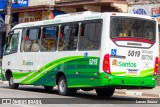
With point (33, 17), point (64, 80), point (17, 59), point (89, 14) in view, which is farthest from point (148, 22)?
point (33, 17)

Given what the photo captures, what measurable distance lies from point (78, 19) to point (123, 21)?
6.89 ft

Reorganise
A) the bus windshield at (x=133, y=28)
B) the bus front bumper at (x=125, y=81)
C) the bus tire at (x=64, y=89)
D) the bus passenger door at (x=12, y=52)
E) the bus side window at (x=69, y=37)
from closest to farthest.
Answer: the bus front bumper at (x=125, y=81) → the bus windshield at (x=133, y=28) → the bus side window at (x=69, y=37) → the bus tire at (x=64, y=89) → the bus passenger door at (x=12, y=52)

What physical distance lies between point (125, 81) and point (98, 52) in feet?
4.73

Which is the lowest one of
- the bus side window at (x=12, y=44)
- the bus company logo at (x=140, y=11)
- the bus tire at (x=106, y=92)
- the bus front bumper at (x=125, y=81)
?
the bus tire at (x=106, y=92)

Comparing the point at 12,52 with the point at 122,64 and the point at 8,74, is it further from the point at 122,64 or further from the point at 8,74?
the point at 122,64

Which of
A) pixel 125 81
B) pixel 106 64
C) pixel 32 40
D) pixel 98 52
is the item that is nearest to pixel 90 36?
pixel 98 52

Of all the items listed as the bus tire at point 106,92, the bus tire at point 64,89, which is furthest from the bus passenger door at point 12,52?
the bus tire at point 106,92

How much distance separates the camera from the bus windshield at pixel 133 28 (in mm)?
19016

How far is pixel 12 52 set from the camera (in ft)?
83.6

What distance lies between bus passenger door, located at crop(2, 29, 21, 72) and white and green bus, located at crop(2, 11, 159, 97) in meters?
2.50

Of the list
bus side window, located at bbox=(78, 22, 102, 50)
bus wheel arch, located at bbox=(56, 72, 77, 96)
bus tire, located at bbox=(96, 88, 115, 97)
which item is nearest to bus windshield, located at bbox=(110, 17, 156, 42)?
bus side window, located at bbox=(78, 22, 102, 50)

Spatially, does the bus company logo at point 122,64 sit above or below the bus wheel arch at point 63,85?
above

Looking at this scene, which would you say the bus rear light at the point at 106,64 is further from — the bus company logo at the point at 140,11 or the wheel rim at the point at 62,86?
the bus company logo at the point at 140,11

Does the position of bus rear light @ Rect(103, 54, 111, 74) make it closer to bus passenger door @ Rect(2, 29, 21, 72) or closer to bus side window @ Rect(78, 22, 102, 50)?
bus side window @ Rect(78, 22, 102, 50)
